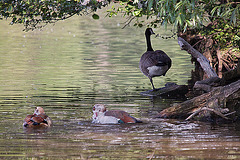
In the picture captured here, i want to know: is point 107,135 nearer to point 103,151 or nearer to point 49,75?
point 103,151

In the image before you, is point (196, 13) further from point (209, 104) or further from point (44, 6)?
point (44, 6)

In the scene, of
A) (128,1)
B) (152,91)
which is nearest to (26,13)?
(128,1)

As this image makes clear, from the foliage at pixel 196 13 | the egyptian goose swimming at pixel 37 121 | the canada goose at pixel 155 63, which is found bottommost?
the egyptian goose swimming at pixel 37 121

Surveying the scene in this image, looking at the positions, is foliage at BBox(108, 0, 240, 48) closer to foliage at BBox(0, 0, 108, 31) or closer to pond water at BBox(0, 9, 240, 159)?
foliage at BBox(0, 0, 108, 31)

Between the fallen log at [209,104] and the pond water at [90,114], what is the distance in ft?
1.72

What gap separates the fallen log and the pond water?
0.52m

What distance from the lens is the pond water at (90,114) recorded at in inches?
385

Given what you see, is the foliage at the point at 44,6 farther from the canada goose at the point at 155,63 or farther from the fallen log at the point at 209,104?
the fallen log at the point at 209,104

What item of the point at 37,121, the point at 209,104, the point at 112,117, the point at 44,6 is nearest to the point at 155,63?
the point at 44,6

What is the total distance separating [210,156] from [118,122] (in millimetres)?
3437

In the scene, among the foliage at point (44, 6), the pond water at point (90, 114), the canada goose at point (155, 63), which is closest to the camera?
the pond water at point (90, 114)

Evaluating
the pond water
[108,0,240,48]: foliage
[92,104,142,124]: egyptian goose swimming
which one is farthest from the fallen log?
[108,0,240,48]: foliage

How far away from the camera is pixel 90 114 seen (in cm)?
1388

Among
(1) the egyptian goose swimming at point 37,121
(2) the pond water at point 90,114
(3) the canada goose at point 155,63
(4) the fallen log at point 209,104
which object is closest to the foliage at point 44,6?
(3) the canada goose at point 155,63
